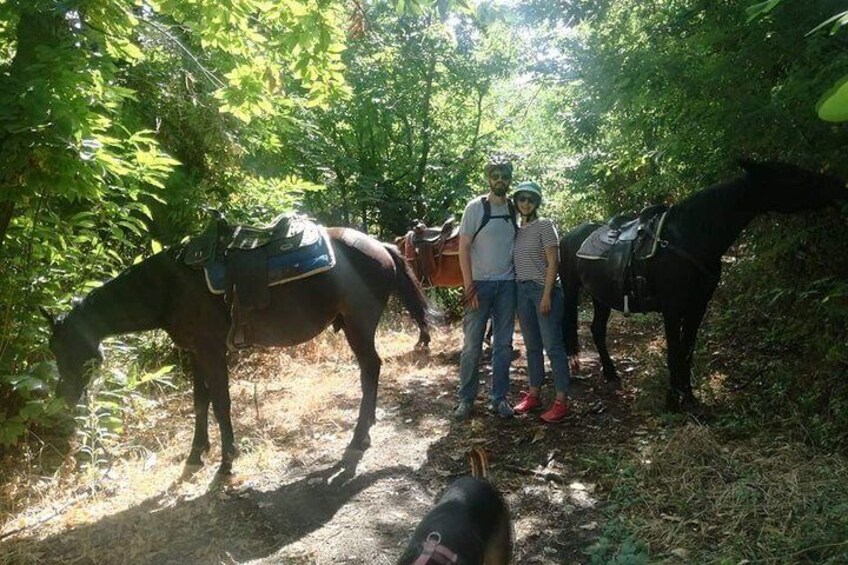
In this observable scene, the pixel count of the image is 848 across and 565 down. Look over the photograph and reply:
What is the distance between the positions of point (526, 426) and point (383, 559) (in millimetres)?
2068

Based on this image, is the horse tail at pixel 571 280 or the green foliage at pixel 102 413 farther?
the horse tail at pixel 571 280

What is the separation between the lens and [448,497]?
8.75 ft

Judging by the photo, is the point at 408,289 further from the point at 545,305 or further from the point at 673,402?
the point at 673,402

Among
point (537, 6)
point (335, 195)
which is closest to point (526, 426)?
point (537, 6)

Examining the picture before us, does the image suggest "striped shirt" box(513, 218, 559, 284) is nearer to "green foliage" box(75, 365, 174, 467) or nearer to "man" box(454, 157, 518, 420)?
"man" box(454, 157, 518, 420)

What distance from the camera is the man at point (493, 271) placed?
16.7 ft

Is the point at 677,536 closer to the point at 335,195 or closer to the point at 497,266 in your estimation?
the point at 497,266

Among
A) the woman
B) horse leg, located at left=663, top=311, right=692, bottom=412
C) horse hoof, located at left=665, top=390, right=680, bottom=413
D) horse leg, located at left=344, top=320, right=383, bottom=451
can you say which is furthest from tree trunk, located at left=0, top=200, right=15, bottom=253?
horse hoof, located at left=665, top=390, right=680, bottom=413

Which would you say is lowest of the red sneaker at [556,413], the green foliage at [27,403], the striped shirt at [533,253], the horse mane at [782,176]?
the red sneaker at [556,413]

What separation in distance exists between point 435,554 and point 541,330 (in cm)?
320

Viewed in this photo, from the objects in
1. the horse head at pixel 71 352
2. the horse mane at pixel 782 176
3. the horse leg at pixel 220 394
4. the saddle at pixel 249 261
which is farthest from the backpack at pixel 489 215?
the horse head at pixel 71 352

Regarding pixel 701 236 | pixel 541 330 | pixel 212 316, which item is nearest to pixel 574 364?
pixel 541 330

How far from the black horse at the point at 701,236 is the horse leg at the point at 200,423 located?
12.4 ft

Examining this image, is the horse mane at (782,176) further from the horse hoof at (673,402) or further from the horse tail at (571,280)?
the horse tail at (571,280)
